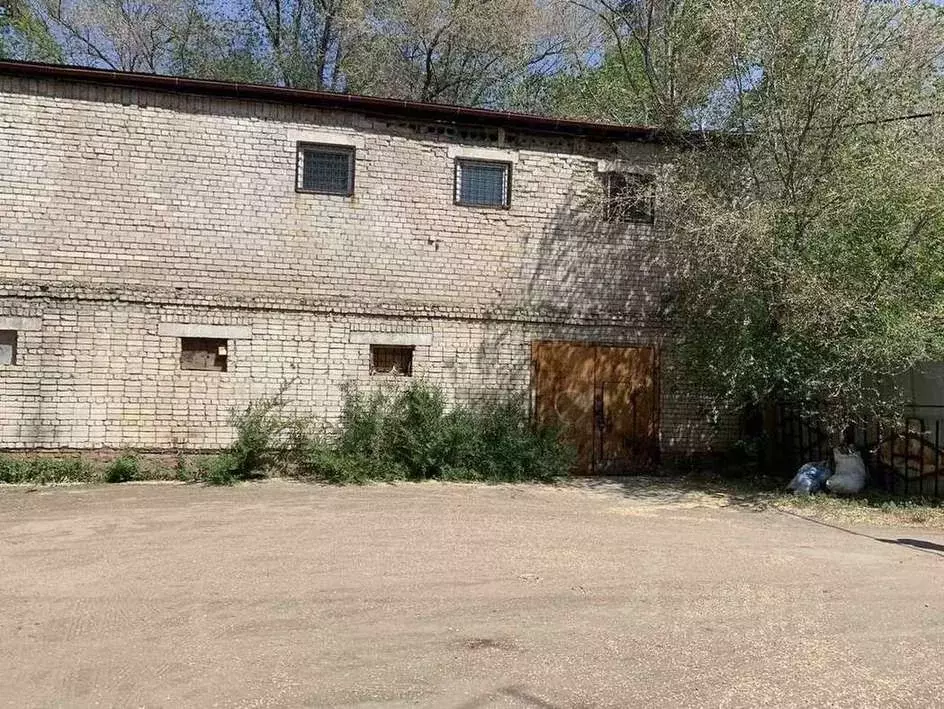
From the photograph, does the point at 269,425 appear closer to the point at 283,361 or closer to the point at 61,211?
the point at 283,361

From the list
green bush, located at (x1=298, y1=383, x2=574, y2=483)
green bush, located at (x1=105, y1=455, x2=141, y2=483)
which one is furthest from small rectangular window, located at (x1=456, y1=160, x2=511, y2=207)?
green bush, located at (x1=105, y1=455, x2=141, y2=483)

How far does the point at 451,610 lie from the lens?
533cm

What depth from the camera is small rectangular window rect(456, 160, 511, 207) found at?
11.7 metres

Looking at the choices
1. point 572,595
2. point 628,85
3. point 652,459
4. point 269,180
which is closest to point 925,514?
point 652,459

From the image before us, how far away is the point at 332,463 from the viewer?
34.1ft

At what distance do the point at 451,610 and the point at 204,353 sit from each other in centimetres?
668

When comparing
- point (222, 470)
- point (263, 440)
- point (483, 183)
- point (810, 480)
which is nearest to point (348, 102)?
point (483, 183)

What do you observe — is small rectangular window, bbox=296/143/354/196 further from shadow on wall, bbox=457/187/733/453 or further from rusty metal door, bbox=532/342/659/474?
rusty metal door, bbox=532/342/659/474

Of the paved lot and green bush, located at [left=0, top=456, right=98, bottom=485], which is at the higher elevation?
green bush, located at [left=0, top=456, right=98, bottom=485]

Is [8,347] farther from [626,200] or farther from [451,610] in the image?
[626,200]

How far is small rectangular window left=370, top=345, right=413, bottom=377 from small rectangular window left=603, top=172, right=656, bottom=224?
3747mm

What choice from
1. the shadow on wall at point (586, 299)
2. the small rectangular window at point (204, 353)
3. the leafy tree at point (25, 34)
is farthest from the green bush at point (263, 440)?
the leafy tree at point (25, 34)

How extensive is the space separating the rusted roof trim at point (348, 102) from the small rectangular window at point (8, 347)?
3.33 m

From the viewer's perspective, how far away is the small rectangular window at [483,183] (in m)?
11.7
